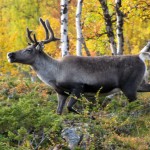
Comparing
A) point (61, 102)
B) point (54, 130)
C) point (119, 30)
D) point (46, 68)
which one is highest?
point (119, 30)

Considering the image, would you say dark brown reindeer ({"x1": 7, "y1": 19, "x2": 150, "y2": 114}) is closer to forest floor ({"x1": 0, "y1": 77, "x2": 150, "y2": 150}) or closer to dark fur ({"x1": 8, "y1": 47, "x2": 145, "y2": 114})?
dark fur ({"x1": 8, "y1": 47, "x2": 145, "y2": 114})

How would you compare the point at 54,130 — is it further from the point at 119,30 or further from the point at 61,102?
the point at 119,30

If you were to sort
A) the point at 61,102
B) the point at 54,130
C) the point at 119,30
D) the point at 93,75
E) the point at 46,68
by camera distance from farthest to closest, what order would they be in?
the point at 119,30 → the point at 46,68 → the point at 61,102 → the point at 93,75 → the point at 54,130

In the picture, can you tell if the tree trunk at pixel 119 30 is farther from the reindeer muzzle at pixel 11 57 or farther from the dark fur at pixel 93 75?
the reindeer muzzle at pixel 11 57

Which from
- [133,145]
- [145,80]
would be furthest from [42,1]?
[133,145]

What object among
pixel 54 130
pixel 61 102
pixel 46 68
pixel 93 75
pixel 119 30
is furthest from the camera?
pixel 119 30

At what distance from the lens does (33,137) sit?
6.79 m

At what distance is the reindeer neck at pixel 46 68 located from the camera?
980 centimetres

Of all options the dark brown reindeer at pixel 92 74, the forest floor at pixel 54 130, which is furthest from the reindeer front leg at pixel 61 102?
the forest floor at pixel 54 130

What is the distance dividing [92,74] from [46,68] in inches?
39.6

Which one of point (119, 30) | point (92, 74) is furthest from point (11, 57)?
point (119, 30)

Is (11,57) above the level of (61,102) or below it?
above

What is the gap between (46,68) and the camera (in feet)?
32.7

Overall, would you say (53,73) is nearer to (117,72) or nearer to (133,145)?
(117,72)
